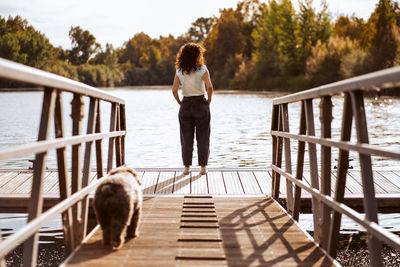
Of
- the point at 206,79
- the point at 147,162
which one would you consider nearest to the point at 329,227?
the point at 206,79

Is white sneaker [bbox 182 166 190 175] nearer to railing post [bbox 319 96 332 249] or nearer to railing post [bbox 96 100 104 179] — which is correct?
railing post [bbox 96 100 104 179]

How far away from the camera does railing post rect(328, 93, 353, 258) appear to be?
2707 millimetres

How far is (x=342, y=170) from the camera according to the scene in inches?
112

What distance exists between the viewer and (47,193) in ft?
17.8

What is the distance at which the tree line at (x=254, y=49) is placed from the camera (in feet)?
109

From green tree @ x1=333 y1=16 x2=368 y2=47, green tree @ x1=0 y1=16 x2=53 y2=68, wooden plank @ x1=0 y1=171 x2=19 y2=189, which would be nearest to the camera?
wooden plank @ x1=0 y1=171 x2=19 y2=189

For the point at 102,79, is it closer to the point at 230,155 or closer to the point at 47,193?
the point at 230,155

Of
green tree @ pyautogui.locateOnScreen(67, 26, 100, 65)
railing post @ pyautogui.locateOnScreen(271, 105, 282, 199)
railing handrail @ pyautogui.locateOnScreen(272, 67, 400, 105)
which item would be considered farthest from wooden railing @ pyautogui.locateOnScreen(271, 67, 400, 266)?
green tree @ pyautogui.locateOnScreen(67, 26, 100, 65)

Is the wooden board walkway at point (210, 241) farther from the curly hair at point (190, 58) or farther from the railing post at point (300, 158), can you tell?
the curly hair at point (190, 58)

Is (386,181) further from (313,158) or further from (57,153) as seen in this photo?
(57,153)

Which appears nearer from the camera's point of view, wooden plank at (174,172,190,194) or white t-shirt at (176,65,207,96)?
wooden plank at (174,172,190,194)

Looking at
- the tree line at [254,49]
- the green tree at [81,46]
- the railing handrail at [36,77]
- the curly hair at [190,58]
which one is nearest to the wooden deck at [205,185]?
the curly hair at [190,58]

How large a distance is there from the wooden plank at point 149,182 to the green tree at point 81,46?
8391 centimetres

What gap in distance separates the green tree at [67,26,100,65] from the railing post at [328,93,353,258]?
87893 millimetres
